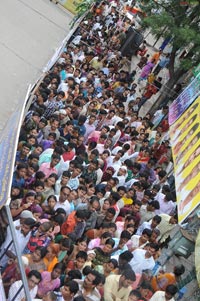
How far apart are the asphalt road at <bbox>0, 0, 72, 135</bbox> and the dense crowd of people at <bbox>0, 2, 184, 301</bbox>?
1155mm

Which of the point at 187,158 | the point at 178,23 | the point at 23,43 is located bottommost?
the point at 23,43

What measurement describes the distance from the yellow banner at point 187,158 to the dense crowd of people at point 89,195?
0.55m

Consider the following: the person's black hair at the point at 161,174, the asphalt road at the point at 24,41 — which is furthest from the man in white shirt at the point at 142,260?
the asphalt road at the point at 24,41

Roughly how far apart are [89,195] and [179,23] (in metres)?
6.57

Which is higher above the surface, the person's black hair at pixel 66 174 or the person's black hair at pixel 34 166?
the person's black hair at pixel 66 174

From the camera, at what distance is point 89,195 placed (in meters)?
7.48

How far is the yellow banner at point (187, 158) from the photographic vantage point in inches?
291

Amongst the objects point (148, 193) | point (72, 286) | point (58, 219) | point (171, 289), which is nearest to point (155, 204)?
point (148, 193)

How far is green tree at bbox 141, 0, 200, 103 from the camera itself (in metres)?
11.8

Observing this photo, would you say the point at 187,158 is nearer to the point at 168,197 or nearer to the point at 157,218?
the point at 168,197

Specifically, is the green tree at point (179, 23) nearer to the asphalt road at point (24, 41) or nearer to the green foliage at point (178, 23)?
the green foliage at point (178, 23)

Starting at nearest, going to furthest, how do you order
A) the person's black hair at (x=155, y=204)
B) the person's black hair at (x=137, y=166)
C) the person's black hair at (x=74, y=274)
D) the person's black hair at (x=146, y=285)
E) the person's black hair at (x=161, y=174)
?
the person's black hair at (x=74, y=274), the person's black hair at (x=146, y=285), the person's black hair at (x=155, y=204), the person's black hair at (x=137, y=166), the person's black hair at (x=161, y=174)

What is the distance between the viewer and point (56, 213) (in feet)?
21.9

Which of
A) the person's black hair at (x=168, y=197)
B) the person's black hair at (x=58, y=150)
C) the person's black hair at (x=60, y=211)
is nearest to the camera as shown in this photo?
the person's black hair at (x=60, y=211)
